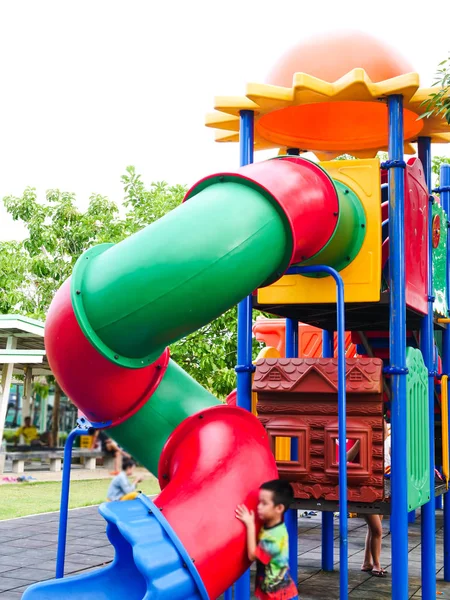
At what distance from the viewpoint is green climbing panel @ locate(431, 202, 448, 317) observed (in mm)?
6723

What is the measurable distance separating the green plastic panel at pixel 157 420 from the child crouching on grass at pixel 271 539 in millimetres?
855

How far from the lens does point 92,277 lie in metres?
3.97

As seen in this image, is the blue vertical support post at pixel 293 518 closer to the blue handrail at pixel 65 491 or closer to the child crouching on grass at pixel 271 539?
the child crouching on grass at pixel 271 539

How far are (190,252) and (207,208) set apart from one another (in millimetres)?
302

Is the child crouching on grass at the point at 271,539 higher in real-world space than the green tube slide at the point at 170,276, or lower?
lower

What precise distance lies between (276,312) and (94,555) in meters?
3.62

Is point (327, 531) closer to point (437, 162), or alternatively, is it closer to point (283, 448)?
point (283, 448)

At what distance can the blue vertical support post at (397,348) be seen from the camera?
4996mm

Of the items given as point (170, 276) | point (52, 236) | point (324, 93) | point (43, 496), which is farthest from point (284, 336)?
point (52, 236)

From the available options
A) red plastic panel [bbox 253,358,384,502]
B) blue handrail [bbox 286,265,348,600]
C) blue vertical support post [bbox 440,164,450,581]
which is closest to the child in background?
blue handrail [bbox 286,265,348,600]

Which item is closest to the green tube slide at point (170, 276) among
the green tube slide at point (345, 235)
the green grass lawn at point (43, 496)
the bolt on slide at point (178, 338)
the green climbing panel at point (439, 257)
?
the bolt on slide at point (178, 338)

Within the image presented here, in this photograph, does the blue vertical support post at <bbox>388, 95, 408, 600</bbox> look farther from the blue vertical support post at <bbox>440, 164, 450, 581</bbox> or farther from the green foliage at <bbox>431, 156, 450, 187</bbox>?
the green foliage at <bbox>431, 156, 450, 187</bbox>

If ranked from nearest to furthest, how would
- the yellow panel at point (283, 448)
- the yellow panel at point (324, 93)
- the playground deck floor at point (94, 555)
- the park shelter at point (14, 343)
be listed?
the yellow panel at point (324, 93)
the yellow panel at point (283, 448)
the playground deck floor at point (94, 555)
the park shelter at point (14, 343)

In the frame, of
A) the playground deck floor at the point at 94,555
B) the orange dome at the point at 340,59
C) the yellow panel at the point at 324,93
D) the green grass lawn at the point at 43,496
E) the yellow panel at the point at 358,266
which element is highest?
the orange dome at the point at 340,59
